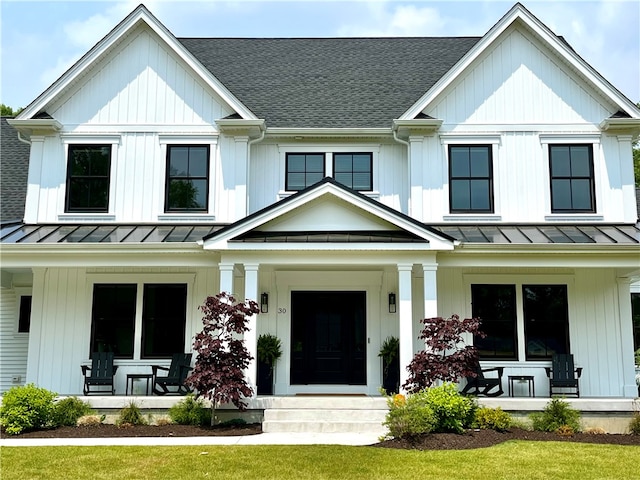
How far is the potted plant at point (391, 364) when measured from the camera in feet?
46.9

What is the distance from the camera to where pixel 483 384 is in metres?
13.0

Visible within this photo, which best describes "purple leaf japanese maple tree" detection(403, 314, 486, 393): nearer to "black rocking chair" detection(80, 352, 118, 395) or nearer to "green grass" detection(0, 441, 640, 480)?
"green grass" detection(0, 441, 640, 480)

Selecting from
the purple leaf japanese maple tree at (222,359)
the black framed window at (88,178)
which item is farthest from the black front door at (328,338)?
the black framed window at (88,178)

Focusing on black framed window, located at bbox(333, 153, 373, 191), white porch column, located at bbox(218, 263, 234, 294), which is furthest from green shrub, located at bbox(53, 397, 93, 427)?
black framed window, located at bbox(333, 153, 373, 191)

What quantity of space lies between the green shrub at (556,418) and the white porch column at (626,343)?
10.5 feet

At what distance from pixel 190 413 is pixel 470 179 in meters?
8.45

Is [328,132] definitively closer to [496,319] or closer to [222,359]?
[496,319]

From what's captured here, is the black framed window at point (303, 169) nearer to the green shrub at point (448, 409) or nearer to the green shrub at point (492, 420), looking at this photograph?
the green shrub at point (448, 409)

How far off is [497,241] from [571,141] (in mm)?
3847

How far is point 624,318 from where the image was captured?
14.2m

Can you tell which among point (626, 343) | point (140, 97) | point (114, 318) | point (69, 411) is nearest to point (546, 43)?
point (626, 343)

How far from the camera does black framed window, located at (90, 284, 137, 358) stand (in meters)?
14.5

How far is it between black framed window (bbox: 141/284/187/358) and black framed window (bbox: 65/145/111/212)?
250 cm

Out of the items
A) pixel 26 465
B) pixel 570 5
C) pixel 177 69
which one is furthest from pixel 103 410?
pixel 570 5
